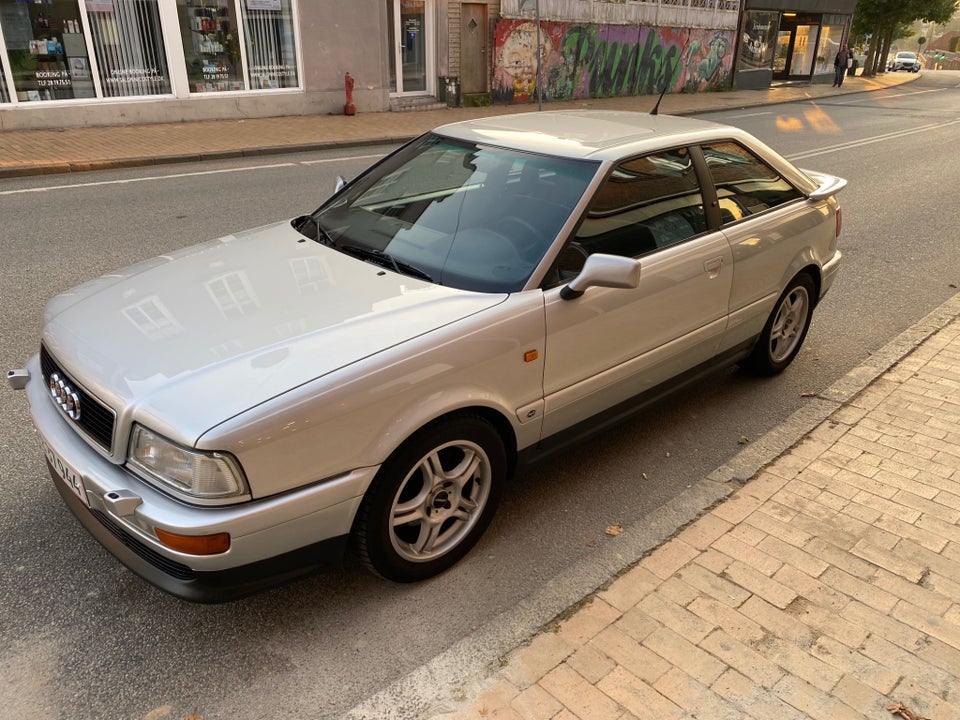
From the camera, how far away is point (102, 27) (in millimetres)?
14008

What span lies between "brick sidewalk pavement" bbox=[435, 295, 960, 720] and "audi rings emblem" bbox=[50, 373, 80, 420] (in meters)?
1.72

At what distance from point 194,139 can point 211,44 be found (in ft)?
10.0

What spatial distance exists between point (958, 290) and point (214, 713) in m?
6.95

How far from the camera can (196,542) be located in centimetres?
237

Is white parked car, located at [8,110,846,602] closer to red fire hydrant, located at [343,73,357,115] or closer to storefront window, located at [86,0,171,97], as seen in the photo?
storefront window, located at [86,0,171,97]

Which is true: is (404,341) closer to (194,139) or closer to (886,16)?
(194,139)

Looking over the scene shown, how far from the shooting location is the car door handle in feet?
12.7

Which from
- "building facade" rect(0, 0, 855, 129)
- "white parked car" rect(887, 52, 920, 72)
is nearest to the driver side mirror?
"building facade" rect(0, 0, 855, 129)

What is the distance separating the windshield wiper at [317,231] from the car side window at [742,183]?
2060mm

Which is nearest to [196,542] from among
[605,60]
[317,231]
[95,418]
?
[95,418]

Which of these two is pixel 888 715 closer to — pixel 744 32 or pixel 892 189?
pixel 892 189

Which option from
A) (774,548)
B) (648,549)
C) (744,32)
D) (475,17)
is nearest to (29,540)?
(648,549)

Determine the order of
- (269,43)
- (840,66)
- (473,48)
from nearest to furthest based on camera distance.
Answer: (269,43) → (473,48) → (840,66)

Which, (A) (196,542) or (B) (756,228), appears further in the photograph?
(B) (756,228)
